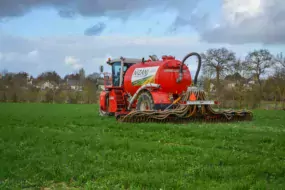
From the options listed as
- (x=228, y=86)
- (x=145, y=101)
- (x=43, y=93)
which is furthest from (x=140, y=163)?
(x=43, y=93)

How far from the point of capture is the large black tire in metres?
22.0

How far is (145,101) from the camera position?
2261 cm

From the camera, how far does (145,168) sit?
27.3 ft

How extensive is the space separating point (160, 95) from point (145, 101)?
1.27 m

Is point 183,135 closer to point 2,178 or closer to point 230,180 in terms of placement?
point 230,180

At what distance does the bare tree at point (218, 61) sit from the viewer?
196 feet

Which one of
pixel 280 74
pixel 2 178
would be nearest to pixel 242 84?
pixel 280 74

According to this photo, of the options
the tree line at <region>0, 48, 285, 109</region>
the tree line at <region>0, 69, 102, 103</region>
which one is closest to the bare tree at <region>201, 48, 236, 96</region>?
the tree line at <region>0, 48, 285, 109</region>

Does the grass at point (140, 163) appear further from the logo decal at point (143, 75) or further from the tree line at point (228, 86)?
the tree line at point (228, 86)

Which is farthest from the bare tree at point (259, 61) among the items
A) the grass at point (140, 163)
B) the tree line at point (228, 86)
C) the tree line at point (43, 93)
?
the grass at point (140, 163)

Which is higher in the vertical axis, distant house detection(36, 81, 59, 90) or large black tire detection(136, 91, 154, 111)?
distant house detection(36, 81, 59, 90)

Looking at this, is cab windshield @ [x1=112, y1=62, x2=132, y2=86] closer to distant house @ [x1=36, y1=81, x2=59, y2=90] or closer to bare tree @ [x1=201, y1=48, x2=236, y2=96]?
bare tree @ [x1=201, y1=48, x2=236, y2=96]

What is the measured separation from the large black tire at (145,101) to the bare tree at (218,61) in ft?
126

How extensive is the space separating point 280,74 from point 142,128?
1630 inches
